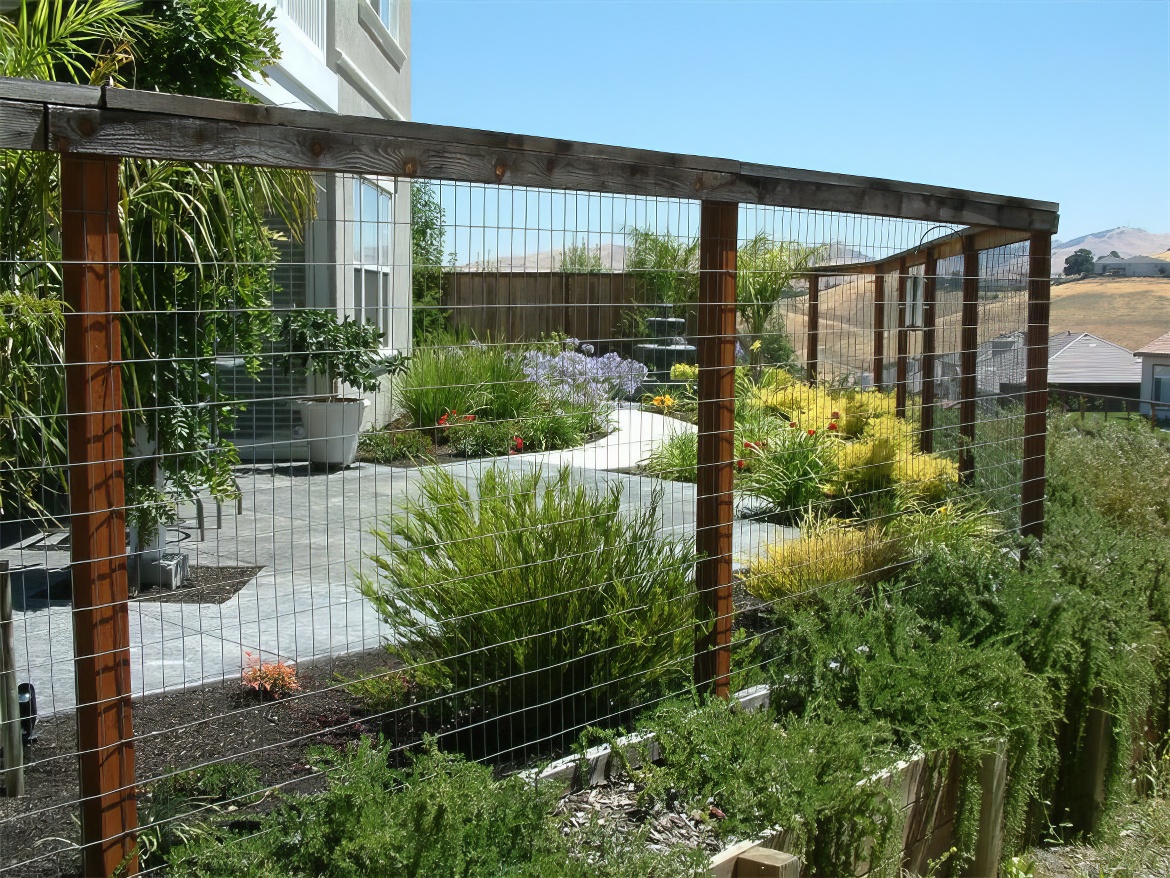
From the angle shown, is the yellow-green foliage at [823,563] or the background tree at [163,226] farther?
the yellow-green foliage at [823,563]

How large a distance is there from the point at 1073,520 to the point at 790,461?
9.04 ft

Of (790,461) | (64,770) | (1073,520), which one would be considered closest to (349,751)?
(64,770)

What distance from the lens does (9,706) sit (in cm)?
309

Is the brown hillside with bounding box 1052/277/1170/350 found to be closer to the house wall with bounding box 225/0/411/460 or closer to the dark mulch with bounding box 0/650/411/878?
the house wall with bounding box 225/0/411/460

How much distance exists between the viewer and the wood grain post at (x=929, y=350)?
6.75 meters

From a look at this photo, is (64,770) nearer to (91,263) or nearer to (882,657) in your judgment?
(91,263)

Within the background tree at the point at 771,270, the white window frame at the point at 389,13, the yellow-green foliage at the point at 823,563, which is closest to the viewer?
the background tree at the point at 771,270

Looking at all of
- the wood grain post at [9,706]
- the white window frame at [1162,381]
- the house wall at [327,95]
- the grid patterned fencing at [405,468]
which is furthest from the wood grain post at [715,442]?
the white window frame at [1162,381]

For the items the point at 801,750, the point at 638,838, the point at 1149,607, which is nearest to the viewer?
the point at 638,838

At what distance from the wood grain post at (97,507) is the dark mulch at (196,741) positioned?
1.28ft

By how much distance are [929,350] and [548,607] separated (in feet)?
14.2

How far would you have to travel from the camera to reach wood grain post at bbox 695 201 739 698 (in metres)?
3.85

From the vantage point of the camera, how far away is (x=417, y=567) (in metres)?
3.94

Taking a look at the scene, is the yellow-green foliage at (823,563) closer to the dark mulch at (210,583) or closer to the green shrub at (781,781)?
the green shrub at (781,781)
